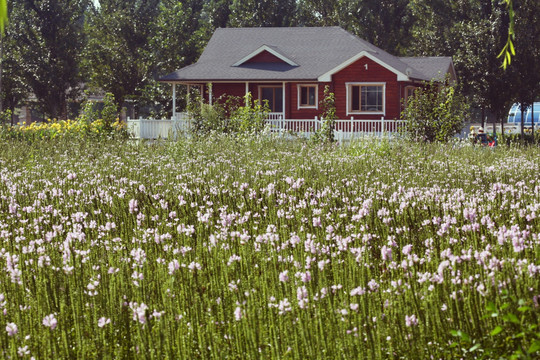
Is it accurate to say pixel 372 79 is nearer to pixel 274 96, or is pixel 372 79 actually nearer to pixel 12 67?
pixel 274 96

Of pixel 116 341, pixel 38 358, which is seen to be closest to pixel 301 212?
pixel 116 341

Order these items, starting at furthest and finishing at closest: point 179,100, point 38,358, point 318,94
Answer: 1. point 179,100
2. point 318,94
3. point 38,358

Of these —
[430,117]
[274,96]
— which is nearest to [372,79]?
[274,96]

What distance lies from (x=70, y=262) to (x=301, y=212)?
2946 mm

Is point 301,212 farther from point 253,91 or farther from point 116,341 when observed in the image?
point 253,91

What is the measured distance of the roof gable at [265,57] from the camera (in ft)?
125

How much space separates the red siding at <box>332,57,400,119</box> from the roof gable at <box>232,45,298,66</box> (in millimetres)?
2794

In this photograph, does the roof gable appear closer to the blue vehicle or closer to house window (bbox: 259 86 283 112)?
house window (bbox: 259 86 283 112)

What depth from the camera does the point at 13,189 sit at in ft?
32.3

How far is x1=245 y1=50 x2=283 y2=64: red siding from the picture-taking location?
38.6 m

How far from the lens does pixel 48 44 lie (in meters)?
47.0

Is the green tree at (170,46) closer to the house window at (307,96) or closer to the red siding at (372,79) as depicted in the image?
the house window at (307,96)

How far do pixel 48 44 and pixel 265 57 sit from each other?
16.3 meters

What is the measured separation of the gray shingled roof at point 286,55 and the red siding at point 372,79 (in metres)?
0.54
